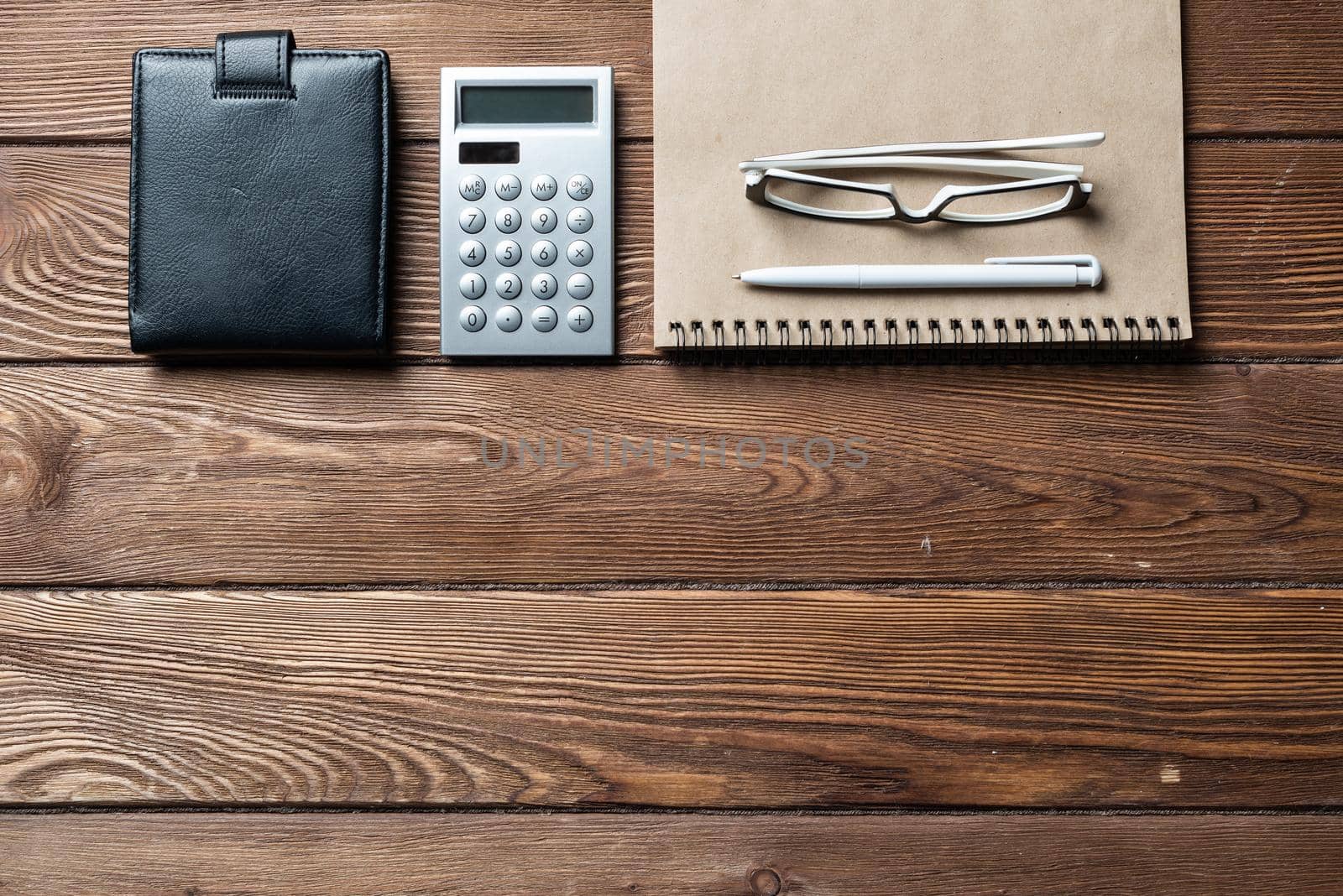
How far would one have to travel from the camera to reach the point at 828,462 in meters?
0.58

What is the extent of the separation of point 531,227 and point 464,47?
0.14 m

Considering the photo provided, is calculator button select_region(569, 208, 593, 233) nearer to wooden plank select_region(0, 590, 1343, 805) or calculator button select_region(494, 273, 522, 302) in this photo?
calculator button select_region(494, 273, 522, 302)

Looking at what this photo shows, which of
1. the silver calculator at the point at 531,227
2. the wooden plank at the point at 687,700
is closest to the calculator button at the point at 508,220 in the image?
the silver calculator at the point at 531,227

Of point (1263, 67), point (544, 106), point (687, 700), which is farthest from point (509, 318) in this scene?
point (1263, 67)

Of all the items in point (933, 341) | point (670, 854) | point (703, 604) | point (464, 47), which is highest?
point (464, 47)

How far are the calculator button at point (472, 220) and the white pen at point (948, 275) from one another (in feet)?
0.57

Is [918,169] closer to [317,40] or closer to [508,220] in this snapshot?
[508,220]

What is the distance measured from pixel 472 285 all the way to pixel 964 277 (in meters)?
0.31

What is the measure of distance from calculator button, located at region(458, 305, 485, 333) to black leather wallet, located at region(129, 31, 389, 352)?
51 millimetres

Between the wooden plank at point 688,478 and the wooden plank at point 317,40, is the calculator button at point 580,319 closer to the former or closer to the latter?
the wooden plank at point 688,478

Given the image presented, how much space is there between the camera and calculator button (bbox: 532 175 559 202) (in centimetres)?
58

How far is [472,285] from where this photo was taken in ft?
1.90

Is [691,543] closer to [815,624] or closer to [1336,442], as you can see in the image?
[815,624]

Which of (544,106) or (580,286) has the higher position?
(544,106)
